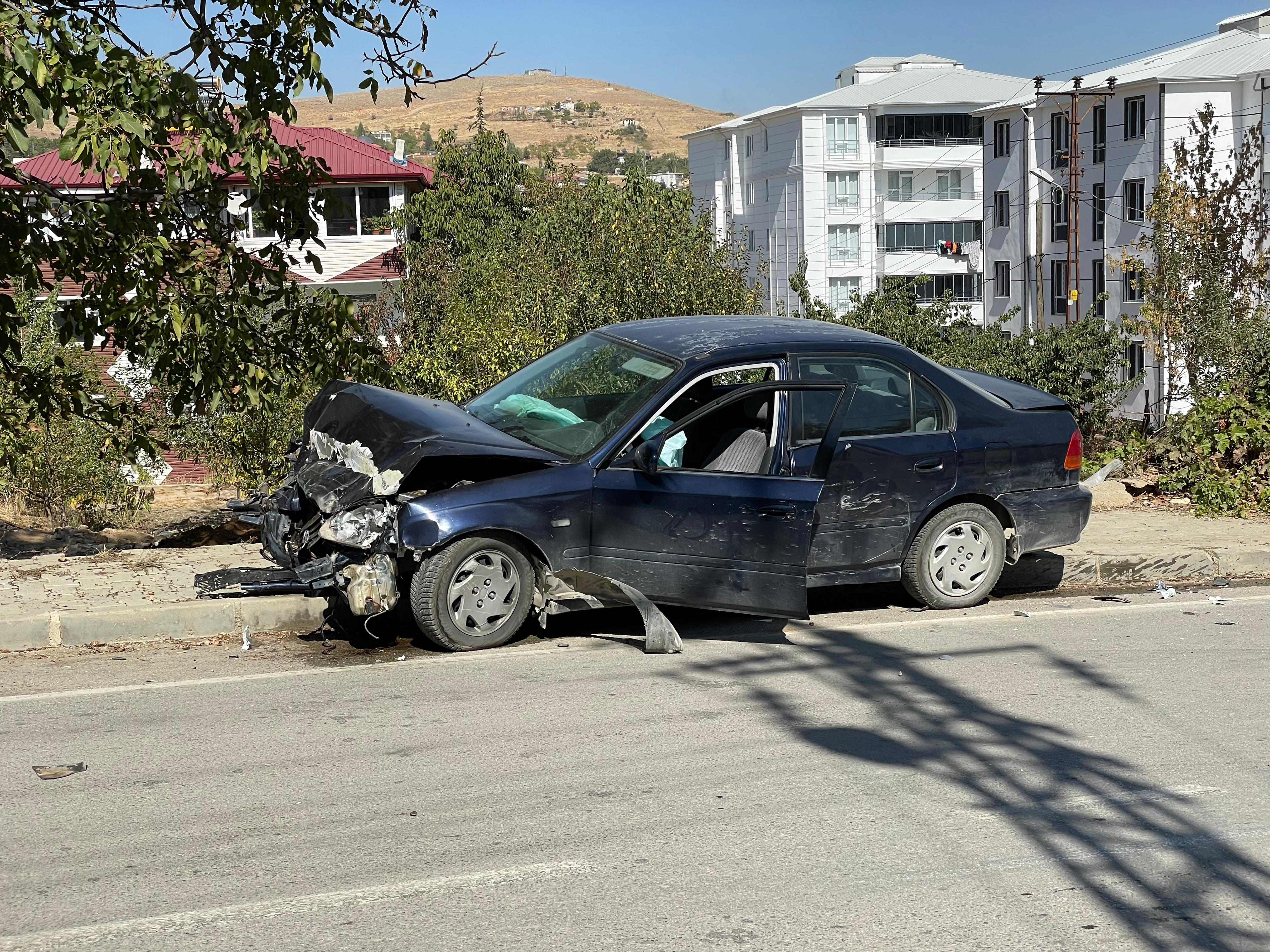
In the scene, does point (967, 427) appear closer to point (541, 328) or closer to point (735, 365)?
point (735, 365)

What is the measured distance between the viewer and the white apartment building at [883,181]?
257ft

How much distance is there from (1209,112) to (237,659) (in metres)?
42.9

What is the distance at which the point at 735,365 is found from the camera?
24.9 feet

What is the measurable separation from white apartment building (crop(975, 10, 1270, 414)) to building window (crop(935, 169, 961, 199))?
1203 centimetres

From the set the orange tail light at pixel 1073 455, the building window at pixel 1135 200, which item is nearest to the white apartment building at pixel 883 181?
the building window at pixel 1135 200

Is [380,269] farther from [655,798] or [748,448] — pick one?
[655,798]

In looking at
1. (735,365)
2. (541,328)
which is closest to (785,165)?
(541,328)

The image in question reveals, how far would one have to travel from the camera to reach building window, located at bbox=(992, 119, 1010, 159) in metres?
64.8

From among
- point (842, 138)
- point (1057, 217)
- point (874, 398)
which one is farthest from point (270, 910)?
point (842, 138)

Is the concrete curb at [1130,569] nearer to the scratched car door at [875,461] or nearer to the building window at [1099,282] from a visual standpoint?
the scratched car door at [875,461]

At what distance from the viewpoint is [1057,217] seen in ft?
197

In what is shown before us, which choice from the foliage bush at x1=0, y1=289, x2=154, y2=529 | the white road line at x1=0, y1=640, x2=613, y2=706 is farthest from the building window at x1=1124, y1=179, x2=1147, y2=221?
the white road line at x1=0, y1=640, x2=613, y2=706

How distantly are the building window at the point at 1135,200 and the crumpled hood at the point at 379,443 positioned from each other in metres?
51.8

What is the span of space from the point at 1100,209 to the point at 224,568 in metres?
55.2
